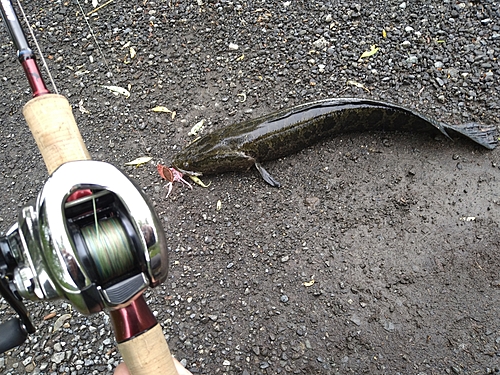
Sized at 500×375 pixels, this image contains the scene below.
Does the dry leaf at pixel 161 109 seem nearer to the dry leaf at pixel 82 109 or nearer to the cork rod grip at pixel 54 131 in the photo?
the dry leaf at pixel 82 109

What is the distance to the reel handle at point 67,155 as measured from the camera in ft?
5.13

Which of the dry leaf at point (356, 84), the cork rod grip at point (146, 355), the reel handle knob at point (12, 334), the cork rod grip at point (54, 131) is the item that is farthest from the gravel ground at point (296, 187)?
the cork rod grip at point (54, 131)

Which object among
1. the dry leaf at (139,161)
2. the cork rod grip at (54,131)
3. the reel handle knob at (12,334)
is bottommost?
the dry leaf at (139,161)

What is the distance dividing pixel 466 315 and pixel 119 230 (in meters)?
2.38

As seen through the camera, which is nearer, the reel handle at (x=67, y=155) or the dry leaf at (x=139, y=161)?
the reel handle at (x=67, y=155)

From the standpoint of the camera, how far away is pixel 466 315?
2.72 metres

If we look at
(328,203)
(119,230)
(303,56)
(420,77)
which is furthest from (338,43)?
(119,230)

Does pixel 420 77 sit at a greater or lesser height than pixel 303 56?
lesser

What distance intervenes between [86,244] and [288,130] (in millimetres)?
2342

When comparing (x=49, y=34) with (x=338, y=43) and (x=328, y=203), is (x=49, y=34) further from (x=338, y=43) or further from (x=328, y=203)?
(x=328, y=203)

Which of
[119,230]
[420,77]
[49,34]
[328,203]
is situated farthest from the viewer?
[49,34]

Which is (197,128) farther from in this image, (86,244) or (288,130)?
(86,244)

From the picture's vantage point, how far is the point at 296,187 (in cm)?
331

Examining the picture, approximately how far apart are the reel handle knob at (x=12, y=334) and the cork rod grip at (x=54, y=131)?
0.59 meters
